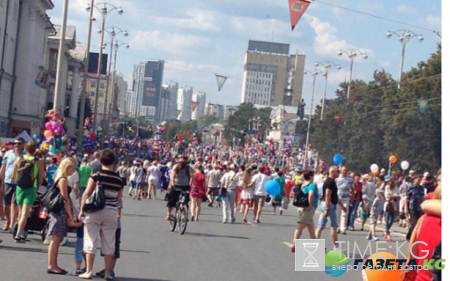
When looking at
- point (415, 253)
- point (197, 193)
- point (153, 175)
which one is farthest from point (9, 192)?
point (153, 175)

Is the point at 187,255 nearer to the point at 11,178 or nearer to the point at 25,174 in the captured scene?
the point at 25,174

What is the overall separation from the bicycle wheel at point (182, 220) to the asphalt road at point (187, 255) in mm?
167

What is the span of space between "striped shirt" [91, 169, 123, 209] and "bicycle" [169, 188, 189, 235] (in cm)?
772

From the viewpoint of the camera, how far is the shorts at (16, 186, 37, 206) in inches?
539

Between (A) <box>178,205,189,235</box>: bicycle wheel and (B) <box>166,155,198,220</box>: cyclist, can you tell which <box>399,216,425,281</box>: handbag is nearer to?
(A) <box>178,205,189,235</box>: bicycle wheel

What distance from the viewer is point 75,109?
320 ft

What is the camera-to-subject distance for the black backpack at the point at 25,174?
13.6 meters

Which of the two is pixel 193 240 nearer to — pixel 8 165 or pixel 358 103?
pixel 8 165

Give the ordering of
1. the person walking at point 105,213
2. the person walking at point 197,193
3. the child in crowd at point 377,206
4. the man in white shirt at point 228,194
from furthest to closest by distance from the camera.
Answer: the man in white shirt at point 228,194, the person walking at point 197,193, the child in crowd at point 377,206, the person walking at point 105,213

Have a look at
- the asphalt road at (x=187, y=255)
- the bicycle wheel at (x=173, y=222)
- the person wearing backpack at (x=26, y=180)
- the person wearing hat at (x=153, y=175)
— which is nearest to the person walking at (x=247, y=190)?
the asphalt road at (x=187, y=255)

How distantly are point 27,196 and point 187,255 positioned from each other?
116 inches

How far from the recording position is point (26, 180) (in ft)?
44.7

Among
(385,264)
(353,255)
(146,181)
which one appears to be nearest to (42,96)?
(146,181)

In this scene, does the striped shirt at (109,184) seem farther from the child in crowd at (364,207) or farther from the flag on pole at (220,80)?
the flag on pole at (220,80)
